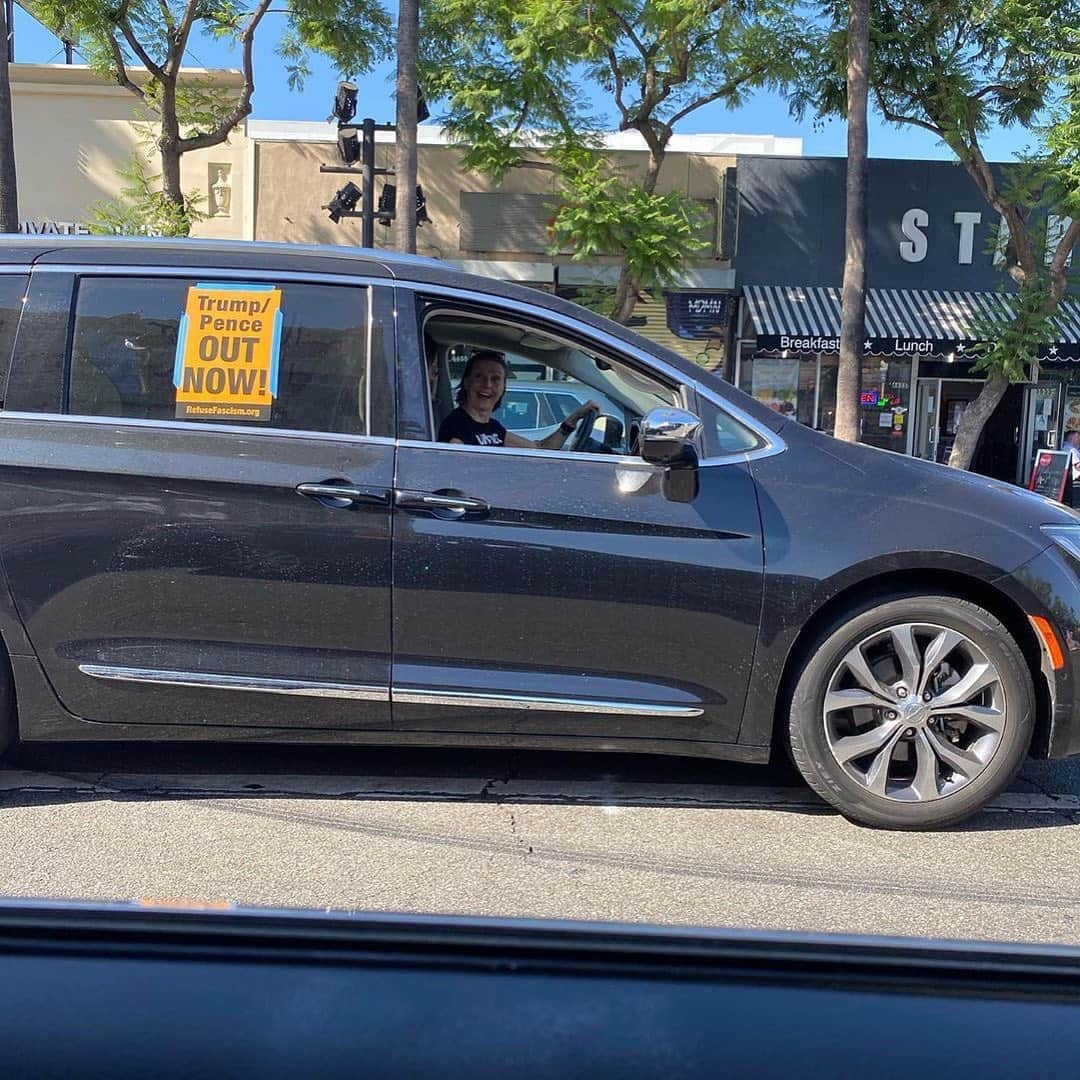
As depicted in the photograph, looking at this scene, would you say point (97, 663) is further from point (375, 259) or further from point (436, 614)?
point (375, 259)

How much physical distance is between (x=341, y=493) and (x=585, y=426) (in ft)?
4.07

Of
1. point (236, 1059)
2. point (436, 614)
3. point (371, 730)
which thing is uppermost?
point (236, 1059)

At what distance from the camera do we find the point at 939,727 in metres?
3.78

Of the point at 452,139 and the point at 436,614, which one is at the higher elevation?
the point at 452,139

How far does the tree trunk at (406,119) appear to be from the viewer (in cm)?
1416

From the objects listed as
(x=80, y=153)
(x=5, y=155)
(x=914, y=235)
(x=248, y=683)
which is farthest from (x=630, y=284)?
(x=248, y=683)

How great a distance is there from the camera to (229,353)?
12.3 feet

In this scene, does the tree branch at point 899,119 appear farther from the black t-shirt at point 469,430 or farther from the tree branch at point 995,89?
the black t-shirt at point 469,430

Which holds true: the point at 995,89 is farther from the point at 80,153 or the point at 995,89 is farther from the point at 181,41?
the point at 80,153

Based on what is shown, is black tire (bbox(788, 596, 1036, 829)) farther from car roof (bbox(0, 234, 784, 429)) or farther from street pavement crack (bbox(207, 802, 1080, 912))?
car roof (bbox(0, 234, 784, 429))

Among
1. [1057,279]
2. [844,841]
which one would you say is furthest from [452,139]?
[844,841]

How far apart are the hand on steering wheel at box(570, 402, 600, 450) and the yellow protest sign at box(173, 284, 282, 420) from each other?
1218mm

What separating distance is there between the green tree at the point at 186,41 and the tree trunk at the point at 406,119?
3886mm

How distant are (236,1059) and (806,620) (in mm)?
3000
